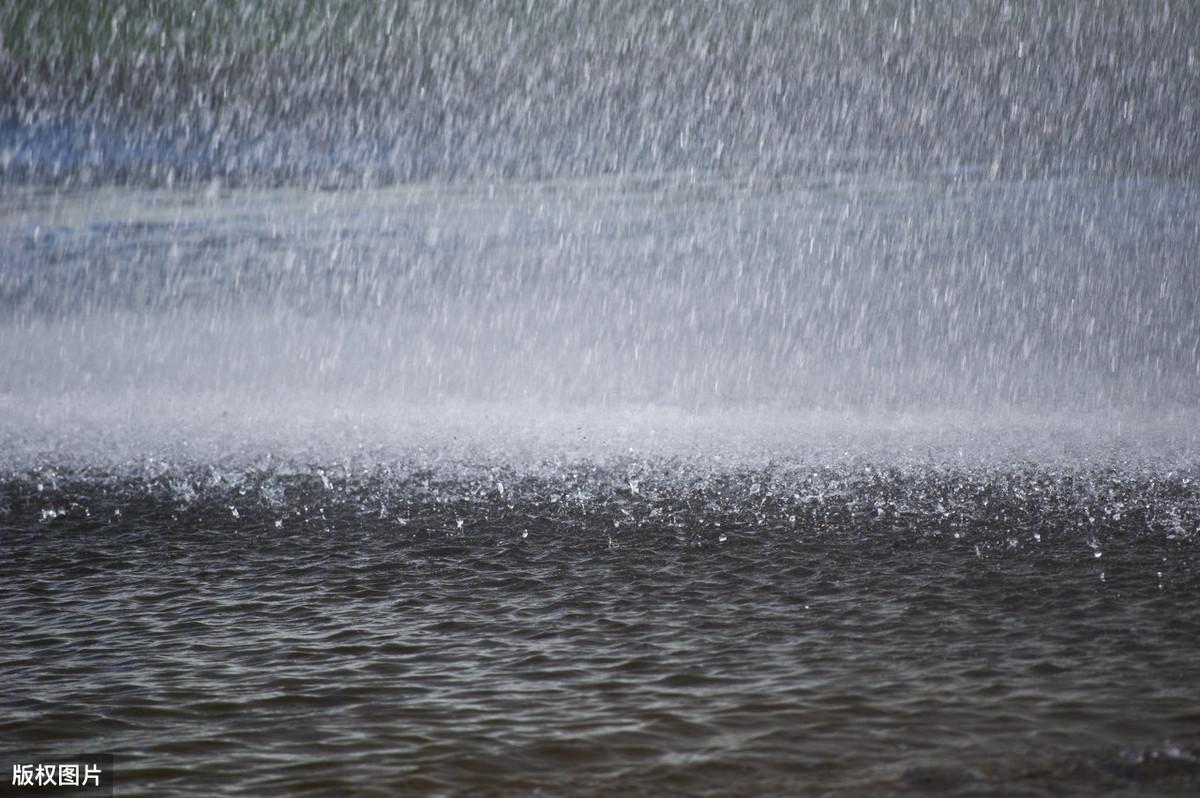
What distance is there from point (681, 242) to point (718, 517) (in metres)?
124

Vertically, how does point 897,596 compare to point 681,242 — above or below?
below

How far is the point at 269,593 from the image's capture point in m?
12.4

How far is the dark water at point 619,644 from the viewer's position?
7234 mm

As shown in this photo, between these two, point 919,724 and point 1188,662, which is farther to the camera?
point 1188,662

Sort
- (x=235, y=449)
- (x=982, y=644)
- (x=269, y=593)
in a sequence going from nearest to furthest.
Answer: (x=982, y=644), (x=269, y=593), (x=235, y=449)

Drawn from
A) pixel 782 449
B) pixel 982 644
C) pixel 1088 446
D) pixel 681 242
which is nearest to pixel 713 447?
pixel 782 449

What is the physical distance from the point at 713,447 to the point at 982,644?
18811 millimetres

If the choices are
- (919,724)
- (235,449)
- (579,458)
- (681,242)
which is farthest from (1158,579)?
(681,242)

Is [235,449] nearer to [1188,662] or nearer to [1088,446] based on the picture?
[1088,446]

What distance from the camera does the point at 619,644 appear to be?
1005 centimetres

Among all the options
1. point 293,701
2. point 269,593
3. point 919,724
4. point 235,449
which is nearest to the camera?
point 919,724

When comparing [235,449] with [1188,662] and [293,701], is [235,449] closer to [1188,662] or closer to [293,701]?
[293,701]

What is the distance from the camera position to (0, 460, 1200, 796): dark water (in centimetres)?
723

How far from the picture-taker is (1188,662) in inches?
347
